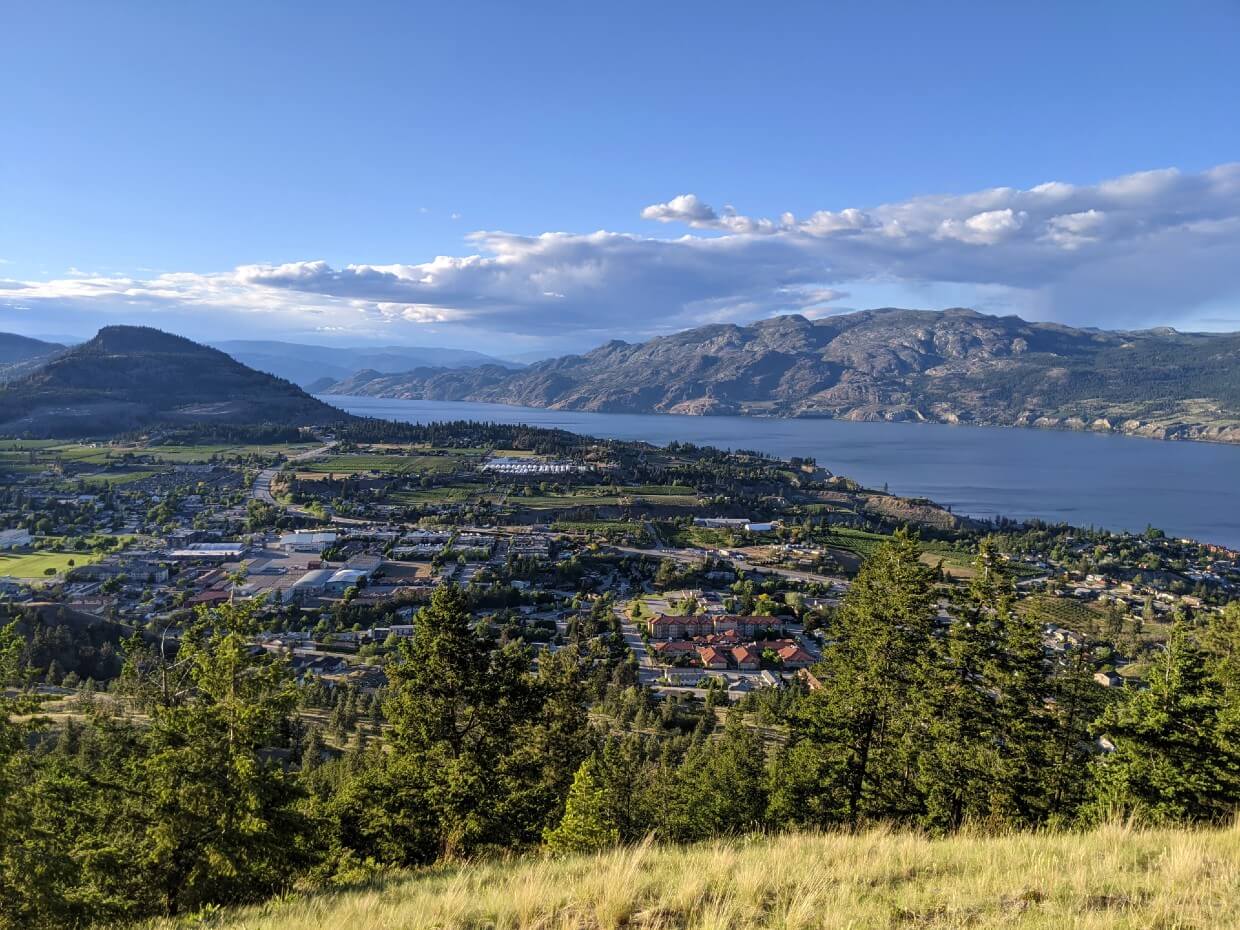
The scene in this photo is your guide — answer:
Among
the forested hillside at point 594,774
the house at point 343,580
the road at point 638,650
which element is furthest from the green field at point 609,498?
the forested hillside at point 594,774

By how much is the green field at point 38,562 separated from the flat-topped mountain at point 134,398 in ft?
299

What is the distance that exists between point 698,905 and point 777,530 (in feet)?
285

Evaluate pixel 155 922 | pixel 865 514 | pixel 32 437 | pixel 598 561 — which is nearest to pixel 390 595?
pixel 598 561

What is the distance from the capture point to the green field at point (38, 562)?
2213 inches

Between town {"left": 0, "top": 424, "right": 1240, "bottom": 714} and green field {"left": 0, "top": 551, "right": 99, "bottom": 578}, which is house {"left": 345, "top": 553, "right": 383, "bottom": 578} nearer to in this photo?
town {"left": 0, "top": 424, "right": 1240, "bottom": 714}

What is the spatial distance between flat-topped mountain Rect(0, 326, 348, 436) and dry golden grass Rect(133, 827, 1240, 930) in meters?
167

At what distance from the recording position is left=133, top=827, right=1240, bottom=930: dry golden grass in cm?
471

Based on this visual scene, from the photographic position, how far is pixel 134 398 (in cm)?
16712

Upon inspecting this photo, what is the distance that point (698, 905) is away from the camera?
5152 mm

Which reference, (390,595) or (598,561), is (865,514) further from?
(390,595)

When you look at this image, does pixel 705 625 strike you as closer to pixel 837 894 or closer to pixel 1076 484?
pixel 837 894

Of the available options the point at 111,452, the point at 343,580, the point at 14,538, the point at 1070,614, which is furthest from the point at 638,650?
the point at 111,452

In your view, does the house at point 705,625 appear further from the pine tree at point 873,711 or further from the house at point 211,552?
the house at point 211,552

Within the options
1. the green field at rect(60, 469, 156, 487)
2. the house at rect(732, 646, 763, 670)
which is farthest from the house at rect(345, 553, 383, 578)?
the green field at rect(60, 469, 156, 487)
